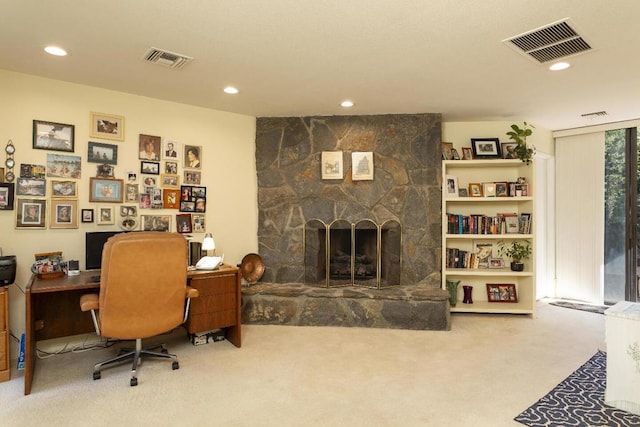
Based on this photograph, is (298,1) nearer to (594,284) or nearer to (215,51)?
(215,51)

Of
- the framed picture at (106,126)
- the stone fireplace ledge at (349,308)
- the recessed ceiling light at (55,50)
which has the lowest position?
the stone fireplace ledge at (349,308)

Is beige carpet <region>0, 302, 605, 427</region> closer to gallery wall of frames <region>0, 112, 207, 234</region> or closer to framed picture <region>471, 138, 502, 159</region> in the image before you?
gallery wall of frames <region>0, 112, 207, 234</region>

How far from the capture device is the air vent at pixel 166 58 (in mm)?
2631

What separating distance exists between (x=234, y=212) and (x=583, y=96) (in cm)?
374

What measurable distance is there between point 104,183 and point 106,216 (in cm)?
30

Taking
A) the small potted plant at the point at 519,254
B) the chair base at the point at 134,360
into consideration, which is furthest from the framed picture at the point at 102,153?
the small potted plant at the point at 519,254

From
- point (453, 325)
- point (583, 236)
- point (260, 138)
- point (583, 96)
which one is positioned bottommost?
point (453, 325)

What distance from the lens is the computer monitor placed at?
3166 mm

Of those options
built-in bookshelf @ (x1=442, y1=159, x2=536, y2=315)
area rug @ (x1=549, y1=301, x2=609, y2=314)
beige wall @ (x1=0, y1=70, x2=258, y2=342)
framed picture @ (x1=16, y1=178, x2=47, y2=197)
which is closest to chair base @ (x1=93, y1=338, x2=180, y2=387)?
beige wall @ (x1=0, y1=70, x2=258, y2=342)

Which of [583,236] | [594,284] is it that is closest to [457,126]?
[583,236]

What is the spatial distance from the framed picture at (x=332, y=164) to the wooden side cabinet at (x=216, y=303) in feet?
5.28

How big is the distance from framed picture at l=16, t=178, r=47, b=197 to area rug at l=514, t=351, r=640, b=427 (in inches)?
150

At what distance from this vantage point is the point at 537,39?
2408 mm

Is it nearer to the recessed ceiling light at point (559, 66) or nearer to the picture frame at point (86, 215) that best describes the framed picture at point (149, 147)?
the picture frame at point (86, 215)
